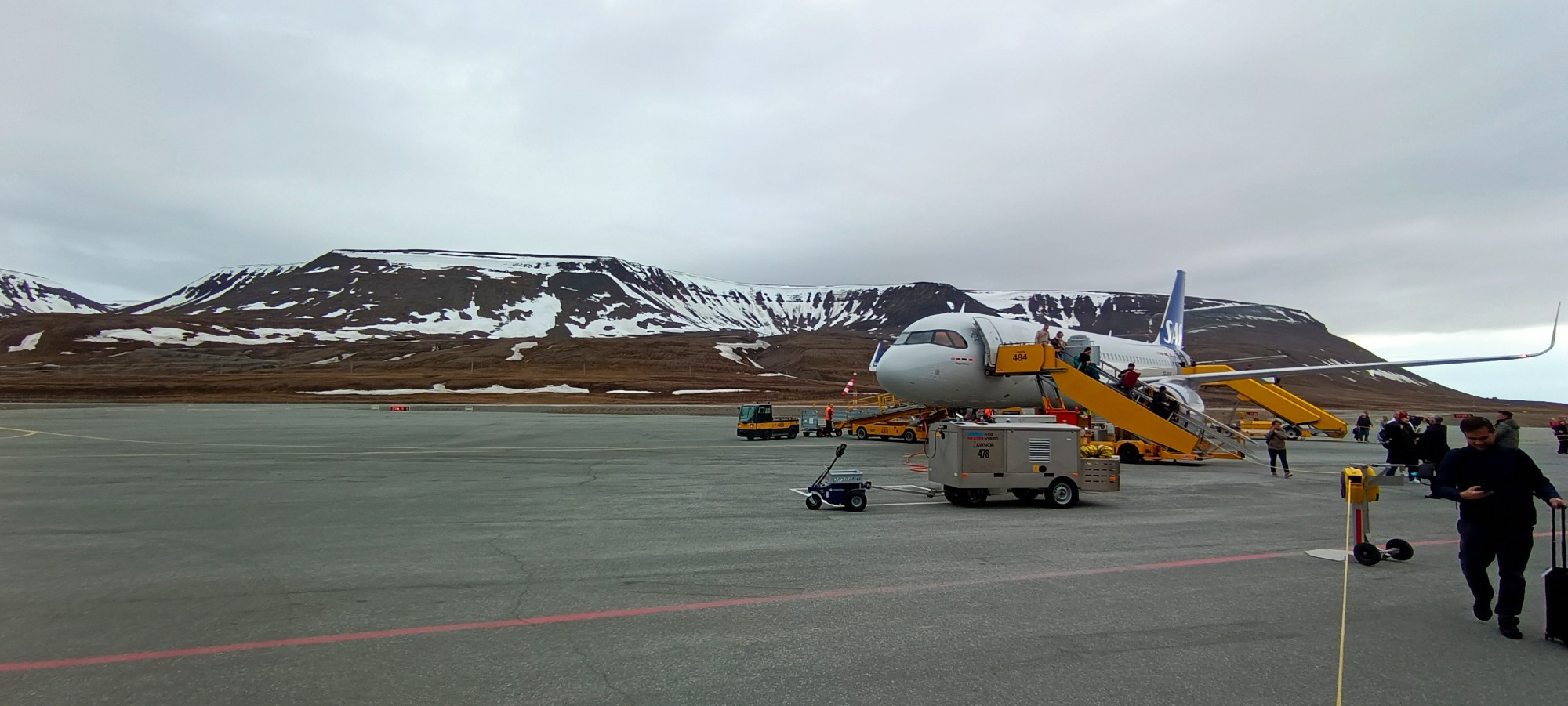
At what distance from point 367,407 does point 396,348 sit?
80.0 meters

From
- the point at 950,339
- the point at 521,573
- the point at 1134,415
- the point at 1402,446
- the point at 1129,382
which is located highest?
the point at 950,339

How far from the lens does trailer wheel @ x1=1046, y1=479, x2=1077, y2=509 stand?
45.1ft

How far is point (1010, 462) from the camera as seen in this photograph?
13.7 metres

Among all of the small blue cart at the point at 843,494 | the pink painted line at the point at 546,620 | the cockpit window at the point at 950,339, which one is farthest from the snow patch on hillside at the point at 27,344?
the pink painted line at the point at 546,620

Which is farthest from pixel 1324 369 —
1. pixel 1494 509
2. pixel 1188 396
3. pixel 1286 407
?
pixel 1494 509

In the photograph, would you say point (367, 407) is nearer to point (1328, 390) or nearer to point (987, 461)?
point (987, 461)

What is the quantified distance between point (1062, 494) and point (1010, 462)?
1.12 m

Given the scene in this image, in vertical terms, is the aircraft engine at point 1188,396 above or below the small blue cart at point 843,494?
above

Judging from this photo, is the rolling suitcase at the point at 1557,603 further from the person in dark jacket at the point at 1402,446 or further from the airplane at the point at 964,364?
the airplane at the point at 964,364

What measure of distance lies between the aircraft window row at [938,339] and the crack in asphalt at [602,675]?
2044 cm

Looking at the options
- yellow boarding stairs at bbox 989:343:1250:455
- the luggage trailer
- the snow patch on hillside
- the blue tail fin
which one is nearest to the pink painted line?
the luggage trailer

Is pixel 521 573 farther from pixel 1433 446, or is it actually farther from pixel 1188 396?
pixel 1188 396

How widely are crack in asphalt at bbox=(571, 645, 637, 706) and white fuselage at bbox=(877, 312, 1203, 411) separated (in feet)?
64.3

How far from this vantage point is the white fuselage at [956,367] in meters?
24.4
